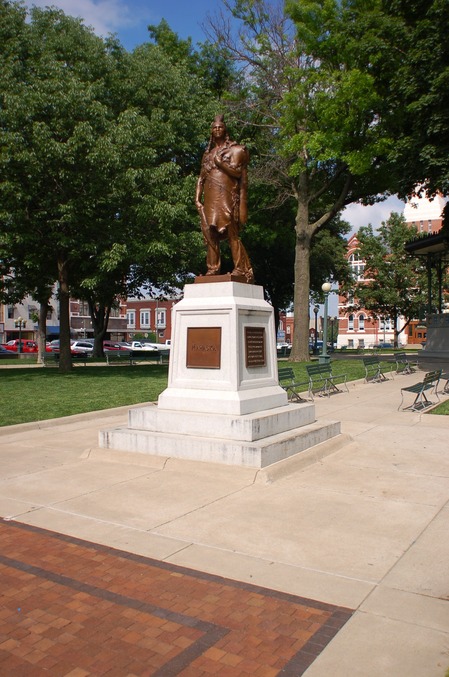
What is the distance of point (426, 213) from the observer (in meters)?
87.2

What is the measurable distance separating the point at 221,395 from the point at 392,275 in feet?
160

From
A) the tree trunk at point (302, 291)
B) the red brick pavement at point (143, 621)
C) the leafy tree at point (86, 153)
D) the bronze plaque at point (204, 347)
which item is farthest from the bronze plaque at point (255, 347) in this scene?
the tree trunk at point (302, 291)

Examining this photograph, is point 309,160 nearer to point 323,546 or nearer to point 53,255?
point 53,255

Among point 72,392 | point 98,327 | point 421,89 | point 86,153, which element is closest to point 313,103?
point 421,89

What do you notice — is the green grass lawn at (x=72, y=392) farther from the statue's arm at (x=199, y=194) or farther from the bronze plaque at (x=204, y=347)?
the statue's arm at (x=199, y=194)

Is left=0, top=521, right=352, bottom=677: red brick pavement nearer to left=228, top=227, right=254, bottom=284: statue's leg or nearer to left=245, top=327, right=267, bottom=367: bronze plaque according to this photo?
left=245, top=327, right=267, bottom=367: bronze plaque

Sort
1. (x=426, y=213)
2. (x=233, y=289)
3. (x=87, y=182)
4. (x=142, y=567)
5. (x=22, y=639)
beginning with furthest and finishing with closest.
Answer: (x=426, y=213) → (x=87, y=182) → (x=233, y=289) → (x=142, y=567) → (x=22, y=639)

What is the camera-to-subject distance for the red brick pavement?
3.24m

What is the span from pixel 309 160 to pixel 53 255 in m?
13.6

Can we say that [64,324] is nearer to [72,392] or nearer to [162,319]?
[72,392]

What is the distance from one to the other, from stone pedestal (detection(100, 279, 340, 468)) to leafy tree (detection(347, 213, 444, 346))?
1807 inches

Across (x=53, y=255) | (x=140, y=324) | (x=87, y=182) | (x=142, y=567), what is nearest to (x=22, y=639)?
(x=142, y=567)

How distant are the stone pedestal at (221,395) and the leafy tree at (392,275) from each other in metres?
45.9

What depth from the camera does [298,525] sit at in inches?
217
